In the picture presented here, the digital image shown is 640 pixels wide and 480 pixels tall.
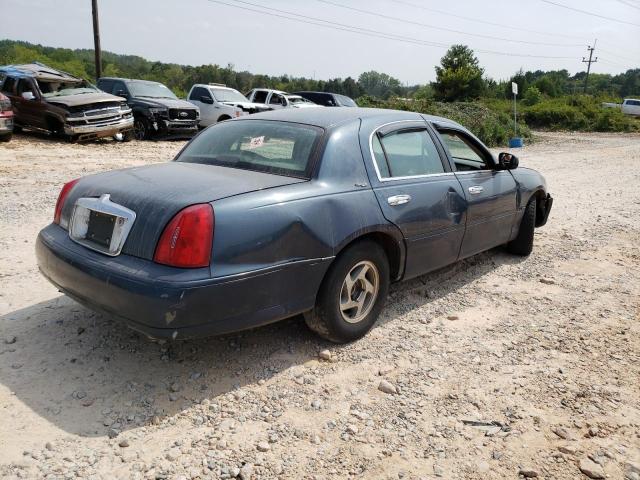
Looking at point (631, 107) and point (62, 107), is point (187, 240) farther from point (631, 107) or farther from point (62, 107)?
point (631, 107)

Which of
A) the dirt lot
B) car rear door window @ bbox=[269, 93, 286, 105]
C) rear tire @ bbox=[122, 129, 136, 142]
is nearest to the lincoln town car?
the dirt lot

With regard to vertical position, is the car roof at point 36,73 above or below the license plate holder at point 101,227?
above

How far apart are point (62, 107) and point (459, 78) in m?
39.9

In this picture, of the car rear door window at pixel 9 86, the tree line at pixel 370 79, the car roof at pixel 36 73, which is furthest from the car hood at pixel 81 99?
the tree line at pixel 370 79

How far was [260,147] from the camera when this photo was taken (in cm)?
382

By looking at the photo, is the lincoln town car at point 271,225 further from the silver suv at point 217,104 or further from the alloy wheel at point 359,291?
the silver suv at point 217,104

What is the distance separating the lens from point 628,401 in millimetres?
3246

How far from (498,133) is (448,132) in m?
19.2

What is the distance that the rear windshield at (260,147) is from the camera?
362cm

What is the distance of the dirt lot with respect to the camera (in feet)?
8.59

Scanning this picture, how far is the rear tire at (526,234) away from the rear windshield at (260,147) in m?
3.01

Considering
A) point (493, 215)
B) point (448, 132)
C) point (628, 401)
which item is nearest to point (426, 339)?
point (628, 401)

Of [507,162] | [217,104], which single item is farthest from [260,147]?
[217,104]

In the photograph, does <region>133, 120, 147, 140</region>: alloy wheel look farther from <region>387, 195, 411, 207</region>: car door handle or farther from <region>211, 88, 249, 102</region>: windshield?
<region>387, 195, 411, 207</region>: car door handle
